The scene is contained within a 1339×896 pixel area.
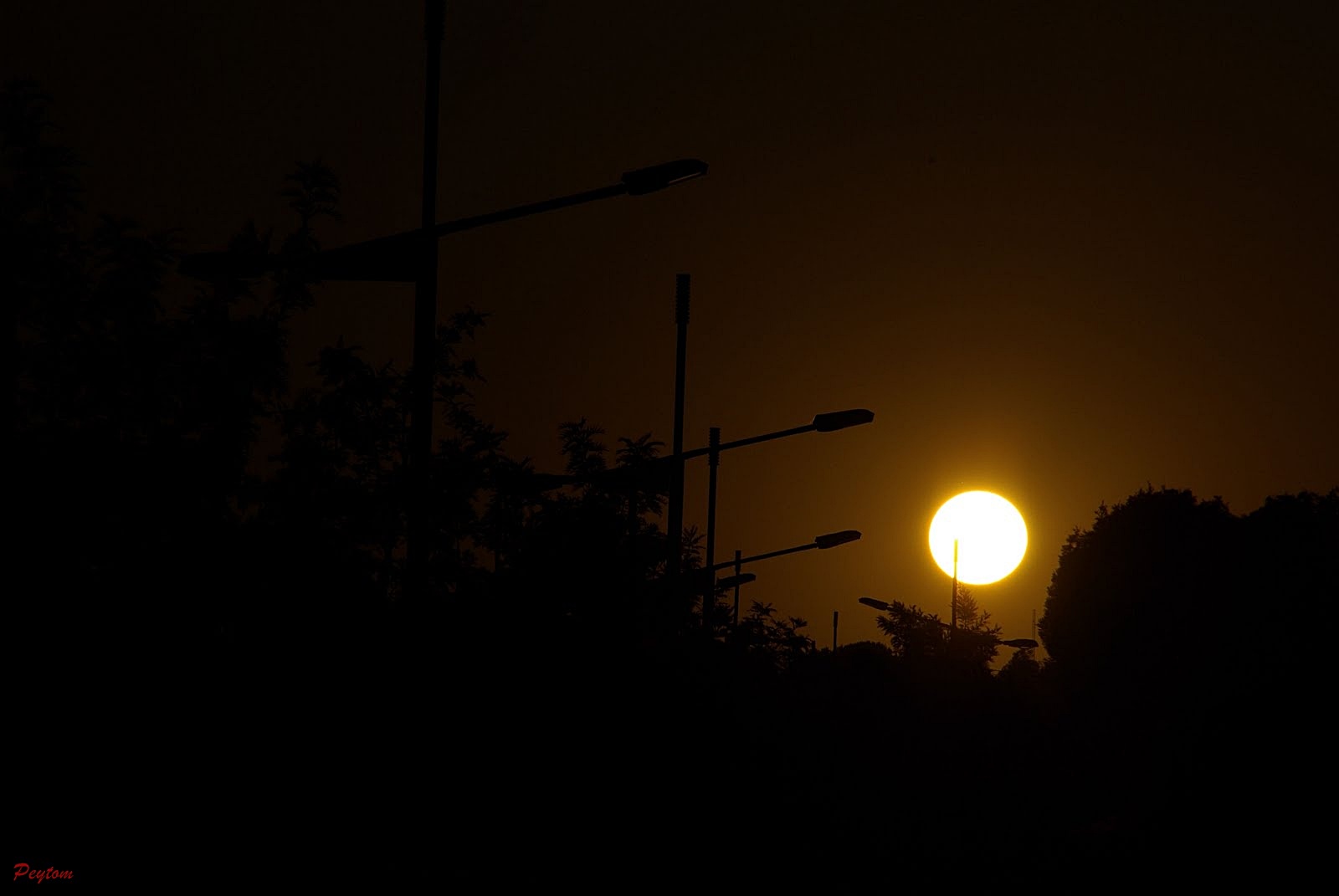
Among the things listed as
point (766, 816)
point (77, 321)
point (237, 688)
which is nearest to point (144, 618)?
point (237, 688)

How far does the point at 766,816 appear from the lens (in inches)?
694

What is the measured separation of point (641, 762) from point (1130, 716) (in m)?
55.7

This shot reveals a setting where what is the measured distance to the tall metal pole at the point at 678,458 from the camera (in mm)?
22594

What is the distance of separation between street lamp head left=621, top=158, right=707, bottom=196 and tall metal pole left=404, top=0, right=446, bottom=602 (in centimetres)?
185

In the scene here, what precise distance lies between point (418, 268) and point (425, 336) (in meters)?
0.63

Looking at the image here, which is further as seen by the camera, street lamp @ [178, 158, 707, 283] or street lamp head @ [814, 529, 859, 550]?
street lamp head @ [814, 529, 859, 550]

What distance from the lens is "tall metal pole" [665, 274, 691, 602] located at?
22.6m

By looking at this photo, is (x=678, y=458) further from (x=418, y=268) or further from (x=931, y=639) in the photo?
(x=931, y=639)

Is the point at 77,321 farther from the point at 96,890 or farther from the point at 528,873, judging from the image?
the point at 528,873

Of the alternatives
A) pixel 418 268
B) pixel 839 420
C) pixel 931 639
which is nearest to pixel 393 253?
pixel 418 268
